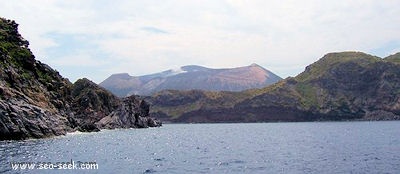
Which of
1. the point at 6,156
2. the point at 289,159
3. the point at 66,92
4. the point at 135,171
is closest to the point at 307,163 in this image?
the point at 289,159

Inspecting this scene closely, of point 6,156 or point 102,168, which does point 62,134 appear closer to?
point 6,156

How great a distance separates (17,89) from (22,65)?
28.1 metres

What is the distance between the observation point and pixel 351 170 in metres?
62.3

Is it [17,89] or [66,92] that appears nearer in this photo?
[17,89]

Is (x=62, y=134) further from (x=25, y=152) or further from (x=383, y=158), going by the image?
(x=383, y=158)

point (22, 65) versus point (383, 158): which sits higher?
point (22, 65)

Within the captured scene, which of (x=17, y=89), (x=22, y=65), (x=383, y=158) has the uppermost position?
(x=22, y=65)

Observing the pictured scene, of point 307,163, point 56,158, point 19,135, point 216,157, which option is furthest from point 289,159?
point 19,135

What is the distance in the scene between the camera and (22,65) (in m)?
150

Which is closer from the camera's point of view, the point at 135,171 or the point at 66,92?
the point at 135,171

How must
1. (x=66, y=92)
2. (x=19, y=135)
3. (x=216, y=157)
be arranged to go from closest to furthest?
1. (x=216, y=157)
2. (x=19, y=135)
3. (x=66, y=92)

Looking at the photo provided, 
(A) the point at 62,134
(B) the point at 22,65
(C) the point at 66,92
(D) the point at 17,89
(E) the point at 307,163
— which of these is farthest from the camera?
(C) the point at 66,92

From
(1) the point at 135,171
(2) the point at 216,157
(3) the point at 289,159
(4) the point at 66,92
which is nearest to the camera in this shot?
(1) the point at 135,171

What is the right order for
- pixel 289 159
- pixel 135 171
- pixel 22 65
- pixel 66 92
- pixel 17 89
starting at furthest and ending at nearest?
1. pixel 66 92
2. pixel 22 65
3. pixel 17 89
4. pixel 289 159
5. pixel 135 171
